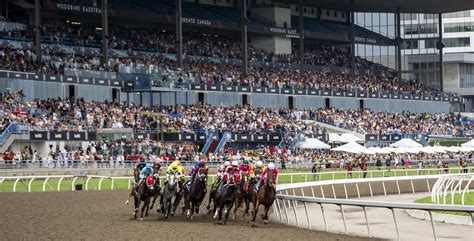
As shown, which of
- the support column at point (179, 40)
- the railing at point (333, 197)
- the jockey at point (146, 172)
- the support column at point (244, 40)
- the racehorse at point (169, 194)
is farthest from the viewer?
the support column at point (244, 40)

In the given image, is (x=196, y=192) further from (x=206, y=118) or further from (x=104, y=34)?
(x=104, y=34)

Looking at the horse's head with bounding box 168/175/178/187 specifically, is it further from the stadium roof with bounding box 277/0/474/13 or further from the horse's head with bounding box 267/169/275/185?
the stadium roof with bounding box 277/0/474/13

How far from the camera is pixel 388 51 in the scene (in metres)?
78.8

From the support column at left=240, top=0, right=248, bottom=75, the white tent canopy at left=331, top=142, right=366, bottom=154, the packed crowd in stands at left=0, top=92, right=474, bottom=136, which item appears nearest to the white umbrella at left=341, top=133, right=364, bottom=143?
the packed crowd in stands at left=0, top=92, right=474, bottom=136

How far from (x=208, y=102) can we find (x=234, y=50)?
32.7ft

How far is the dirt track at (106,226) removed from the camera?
58.4 feet

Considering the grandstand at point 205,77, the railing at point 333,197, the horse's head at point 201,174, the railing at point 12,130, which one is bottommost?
the railing at point 333,197

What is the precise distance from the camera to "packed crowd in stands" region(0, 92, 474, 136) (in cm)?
4244

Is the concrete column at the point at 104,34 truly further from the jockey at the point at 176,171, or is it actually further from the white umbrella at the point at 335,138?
the jockey at the point at 176,171

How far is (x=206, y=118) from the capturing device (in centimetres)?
5006

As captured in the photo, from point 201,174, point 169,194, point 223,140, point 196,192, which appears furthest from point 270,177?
point 223,140

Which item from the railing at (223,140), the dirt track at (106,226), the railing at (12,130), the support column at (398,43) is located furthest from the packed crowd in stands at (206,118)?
the dirt track at (106,226)

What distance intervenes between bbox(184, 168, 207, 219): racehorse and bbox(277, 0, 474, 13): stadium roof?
156 feet

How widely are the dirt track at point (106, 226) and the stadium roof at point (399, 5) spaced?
148 feet
